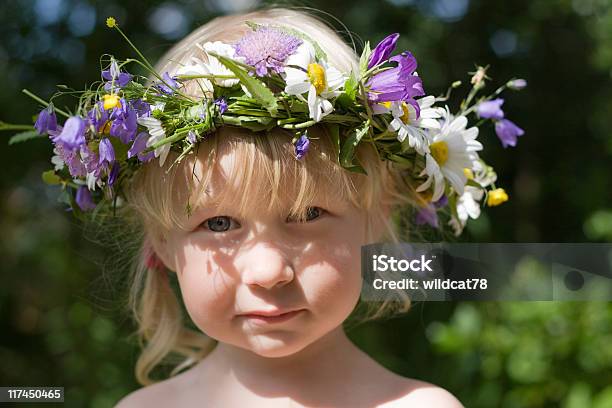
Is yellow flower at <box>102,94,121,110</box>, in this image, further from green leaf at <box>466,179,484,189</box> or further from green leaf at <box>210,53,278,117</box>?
green leaf at <box>466,179,484,189</box>

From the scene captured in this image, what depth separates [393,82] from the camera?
4.38 ft

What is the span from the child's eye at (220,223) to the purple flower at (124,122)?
201 millimetres

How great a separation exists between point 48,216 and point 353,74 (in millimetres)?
2049

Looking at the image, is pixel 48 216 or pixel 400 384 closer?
pixel 400 384

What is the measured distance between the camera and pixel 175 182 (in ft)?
4.69

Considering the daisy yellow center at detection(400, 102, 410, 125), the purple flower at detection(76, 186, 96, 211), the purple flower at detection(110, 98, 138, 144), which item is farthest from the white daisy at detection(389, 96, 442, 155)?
the purple flower at detection(76, 186, 96, 211)

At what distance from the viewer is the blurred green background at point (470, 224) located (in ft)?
8.42

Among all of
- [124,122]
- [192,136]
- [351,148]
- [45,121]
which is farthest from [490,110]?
[45,121]

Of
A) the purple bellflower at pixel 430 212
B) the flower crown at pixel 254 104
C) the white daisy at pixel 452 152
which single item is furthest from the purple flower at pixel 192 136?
the purple bellflower at pixel 430 212

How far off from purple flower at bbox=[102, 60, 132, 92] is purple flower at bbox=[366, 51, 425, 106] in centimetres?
39

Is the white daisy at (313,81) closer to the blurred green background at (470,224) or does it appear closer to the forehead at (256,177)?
the forehead at (256,177)

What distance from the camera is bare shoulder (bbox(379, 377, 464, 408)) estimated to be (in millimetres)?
1530

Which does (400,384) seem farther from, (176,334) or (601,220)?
(601,220)

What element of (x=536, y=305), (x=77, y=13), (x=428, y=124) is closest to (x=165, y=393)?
(x=428, y=124)
